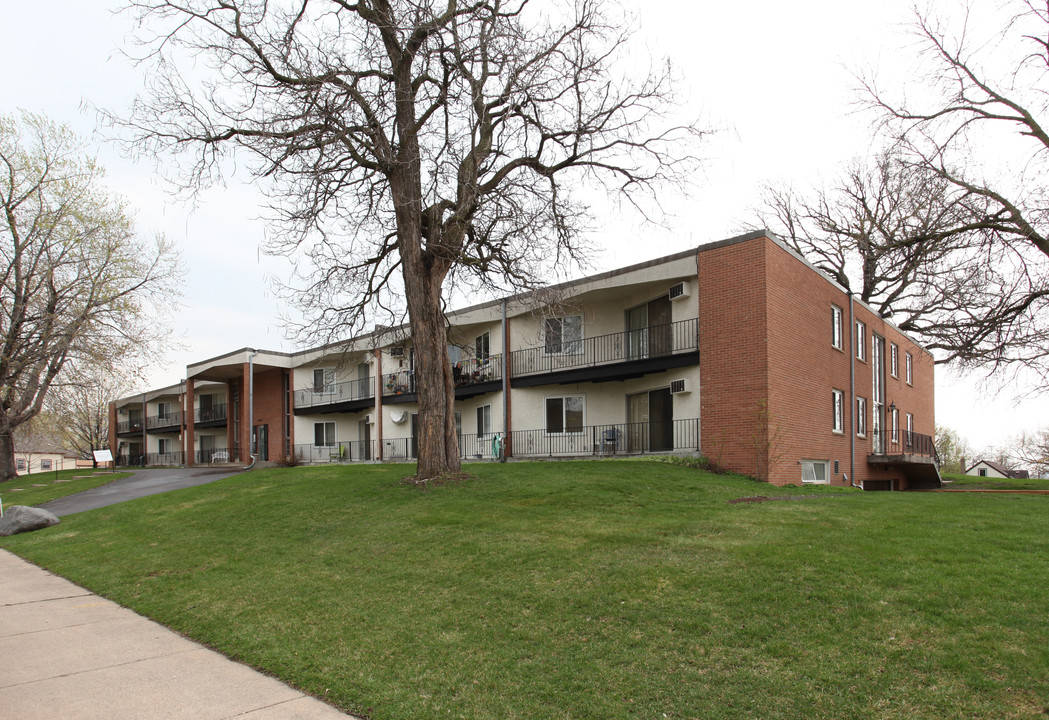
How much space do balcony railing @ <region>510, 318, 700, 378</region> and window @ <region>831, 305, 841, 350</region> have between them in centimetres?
548

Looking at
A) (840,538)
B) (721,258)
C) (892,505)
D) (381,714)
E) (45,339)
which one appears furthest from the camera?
(45,339)

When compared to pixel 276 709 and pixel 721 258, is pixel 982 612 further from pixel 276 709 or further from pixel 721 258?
pixel 721 258

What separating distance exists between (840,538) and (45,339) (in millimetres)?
31521

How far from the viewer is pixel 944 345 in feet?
110

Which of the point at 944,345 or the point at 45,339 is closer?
the point at 45,339

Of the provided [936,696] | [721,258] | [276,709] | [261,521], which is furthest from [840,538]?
[721,258]

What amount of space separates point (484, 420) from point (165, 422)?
3504 cm

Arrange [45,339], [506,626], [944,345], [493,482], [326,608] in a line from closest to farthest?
[506,626]
[326,608]
[493,482]
[45,339]
[944,345]

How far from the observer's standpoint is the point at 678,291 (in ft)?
62.3

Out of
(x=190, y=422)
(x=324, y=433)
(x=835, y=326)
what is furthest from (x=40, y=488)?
(x=835, y=326)

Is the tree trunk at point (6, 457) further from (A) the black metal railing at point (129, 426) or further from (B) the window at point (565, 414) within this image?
(B) the window at point (565, 414)

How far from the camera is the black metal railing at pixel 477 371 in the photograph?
25.9 meters

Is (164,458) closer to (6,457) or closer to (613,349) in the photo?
(6,457)

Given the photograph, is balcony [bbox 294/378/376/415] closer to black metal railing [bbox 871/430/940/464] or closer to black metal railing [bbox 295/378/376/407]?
black metal railing [bbox 295/378/376/407]
